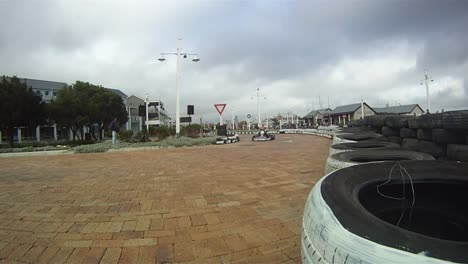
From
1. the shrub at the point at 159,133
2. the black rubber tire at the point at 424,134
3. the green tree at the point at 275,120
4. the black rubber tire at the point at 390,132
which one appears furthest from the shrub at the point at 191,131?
the green tree at the point at 275,120

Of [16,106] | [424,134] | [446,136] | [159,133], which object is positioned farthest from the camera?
[16,106]

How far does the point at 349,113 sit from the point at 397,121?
6610 cm

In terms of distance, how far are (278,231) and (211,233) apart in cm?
70

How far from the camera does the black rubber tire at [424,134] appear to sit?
3.49 metres

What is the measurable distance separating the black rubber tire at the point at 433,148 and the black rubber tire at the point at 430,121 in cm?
23

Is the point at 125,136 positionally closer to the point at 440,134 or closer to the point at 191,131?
the point at 191,131

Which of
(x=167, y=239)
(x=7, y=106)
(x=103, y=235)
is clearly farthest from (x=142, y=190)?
(x=7, y=106)

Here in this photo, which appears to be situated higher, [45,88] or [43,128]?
[45,88]

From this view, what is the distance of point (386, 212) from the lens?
1695 millimetres

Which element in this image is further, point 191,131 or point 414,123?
point 191,131

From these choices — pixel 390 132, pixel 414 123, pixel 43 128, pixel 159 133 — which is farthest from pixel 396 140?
pixel 43 128

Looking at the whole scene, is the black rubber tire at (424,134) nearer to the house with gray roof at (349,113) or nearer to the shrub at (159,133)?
the shrub at (159,133)

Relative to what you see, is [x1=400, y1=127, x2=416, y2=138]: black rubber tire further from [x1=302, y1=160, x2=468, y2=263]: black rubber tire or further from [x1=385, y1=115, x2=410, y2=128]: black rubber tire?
[x1=302, y1=160, x2=468, y2=263]: black rubber tire

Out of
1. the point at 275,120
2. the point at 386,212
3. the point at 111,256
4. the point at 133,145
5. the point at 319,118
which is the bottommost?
the point at 111,256
